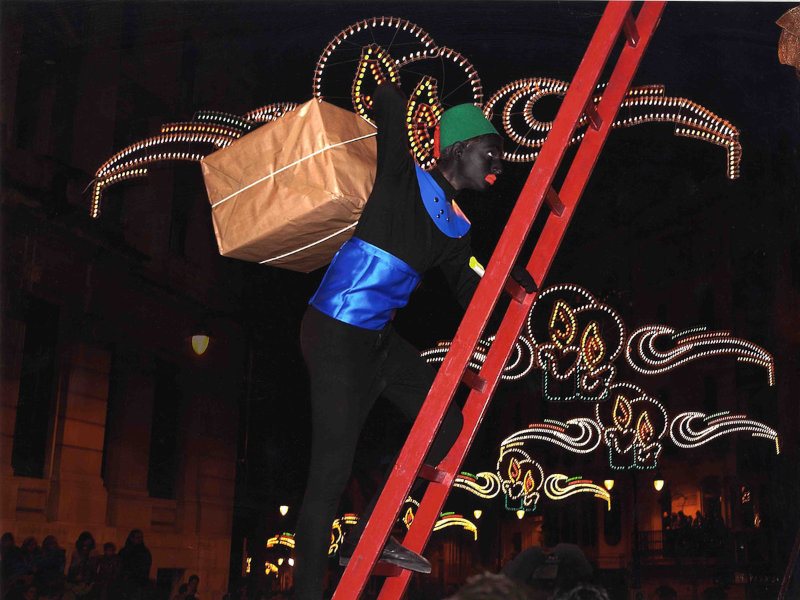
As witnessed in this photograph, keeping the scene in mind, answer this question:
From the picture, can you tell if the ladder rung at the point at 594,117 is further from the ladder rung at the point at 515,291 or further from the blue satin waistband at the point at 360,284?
the blue satin waistband at the point at 360,284

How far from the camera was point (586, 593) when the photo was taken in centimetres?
206

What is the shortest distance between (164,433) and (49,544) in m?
3.56

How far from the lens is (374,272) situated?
2557mm

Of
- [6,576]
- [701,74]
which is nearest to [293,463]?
[6,576]

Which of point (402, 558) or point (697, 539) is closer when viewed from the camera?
point (402, 558)

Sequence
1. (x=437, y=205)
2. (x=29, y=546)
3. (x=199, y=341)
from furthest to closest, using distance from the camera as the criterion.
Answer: (x=199, y=341) → (x=29, y=546) → (x=437, y=205)

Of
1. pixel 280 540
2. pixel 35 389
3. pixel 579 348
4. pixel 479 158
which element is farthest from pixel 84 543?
pixel 479 158

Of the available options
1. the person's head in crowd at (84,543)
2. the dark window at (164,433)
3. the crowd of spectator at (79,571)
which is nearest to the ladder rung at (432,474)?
the crowd of spectator at (79,571)

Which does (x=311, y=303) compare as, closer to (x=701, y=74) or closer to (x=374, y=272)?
(x=374, y=272)

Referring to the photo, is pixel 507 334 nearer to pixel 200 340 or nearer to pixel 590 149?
pixel 590 149

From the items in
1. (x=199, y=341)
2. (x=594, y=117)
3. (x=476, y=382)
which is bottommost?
(x=476, y=382)

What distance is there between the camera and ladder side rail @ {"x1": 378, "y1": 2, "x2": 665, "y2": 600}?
2600mm

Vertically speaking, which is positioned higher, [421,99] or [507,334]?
[421,99]

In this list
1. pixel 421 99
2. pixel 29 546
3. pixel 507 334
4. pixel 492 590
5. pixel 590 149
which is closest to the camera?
pixel 492 590
